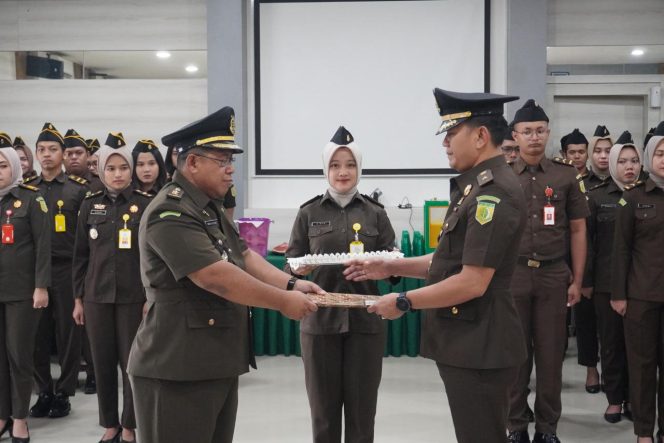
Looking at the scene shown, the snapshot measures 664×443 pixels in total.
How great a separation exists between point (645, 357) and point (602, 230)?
57.8 inches

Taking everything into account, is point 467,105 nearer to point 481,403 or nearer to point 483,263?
point 483,263

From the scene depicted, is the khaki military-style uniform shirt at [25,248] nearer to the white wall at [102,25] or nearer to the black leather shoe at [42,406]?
the black leather shoe at [42,406]

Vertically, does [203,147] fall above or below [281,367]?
above

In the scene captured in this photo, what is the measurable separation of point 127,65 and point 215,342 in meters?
5.84

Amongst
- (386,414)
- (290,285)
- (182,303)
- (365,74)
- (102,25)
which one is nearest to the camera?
(182,303)

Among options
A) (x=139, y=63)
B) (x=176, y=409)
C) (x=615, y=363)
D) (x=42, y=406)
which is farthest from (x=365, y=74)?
(x=176, y=409)

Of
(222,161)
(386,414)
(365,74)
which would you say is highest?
(365,74)

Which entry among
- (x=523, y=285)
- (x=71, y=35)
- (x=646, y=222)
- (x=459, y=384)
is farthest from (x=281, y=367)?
(x=71, y=35)

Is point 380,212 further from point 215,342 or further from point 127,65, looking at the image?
point 127,65

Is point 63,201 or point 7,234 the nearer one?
point 7,234

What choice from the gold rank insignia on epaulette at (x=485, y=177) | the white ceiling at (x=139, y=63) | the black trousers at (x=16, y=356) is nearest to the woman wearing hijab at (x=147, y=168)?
the black trousers at (x=16, y=356)

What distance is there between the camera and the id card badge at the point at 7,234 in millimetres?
3982

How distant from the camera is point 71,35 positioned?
7.26 metres

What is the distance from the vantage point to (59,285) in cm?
484
